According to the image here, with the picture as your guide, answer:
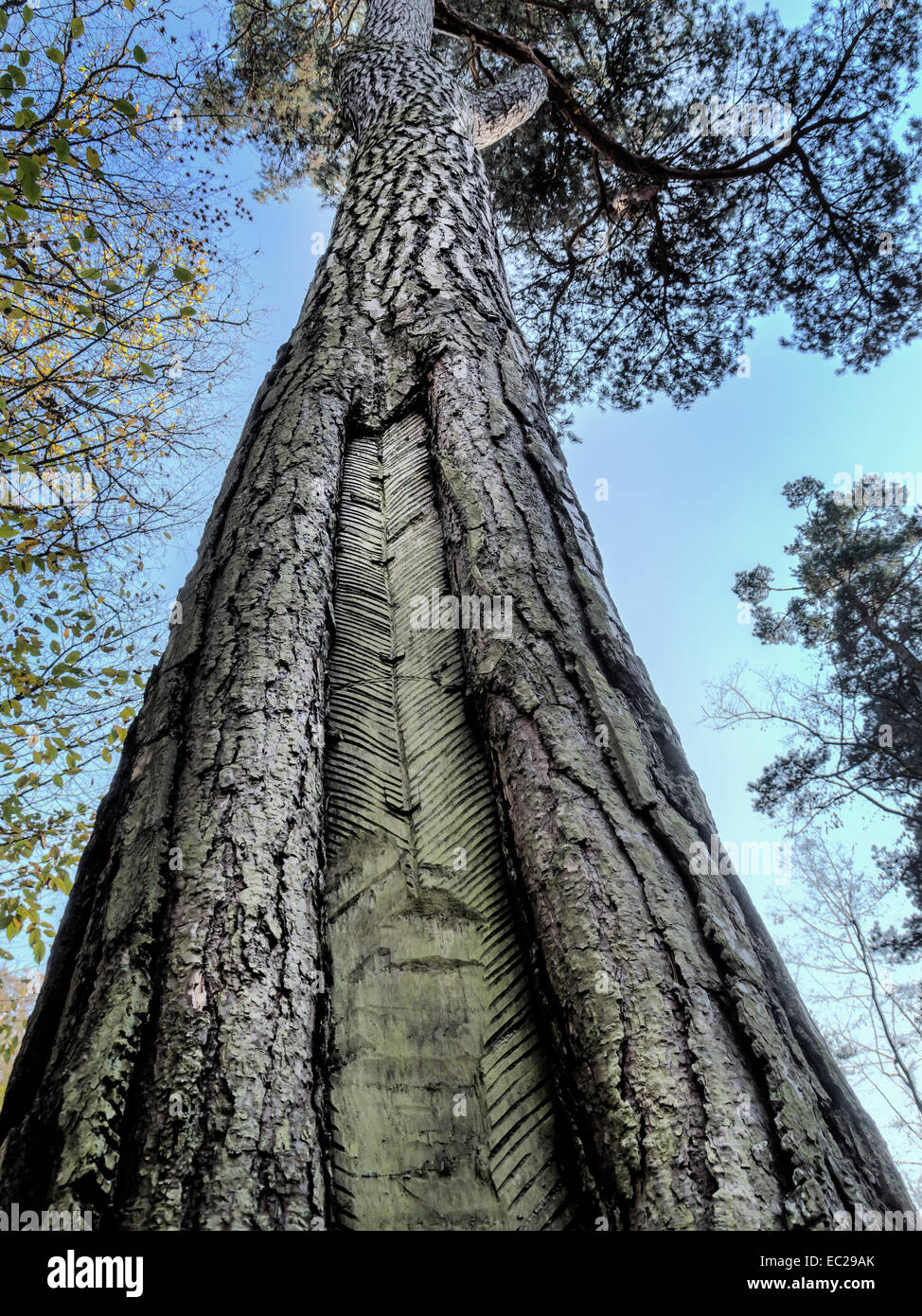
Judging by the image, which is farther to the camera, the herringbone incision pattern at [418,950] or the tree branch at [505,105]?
the tree branch at [505,105]

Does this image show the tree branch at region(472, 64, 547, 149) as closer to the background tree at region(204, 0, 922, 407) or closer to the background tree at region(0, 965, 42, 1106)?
the background tree at region(204, 0, 922, 407)

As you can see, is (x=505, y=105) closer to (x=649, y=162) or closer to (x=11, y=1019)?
(x=649, y=162)

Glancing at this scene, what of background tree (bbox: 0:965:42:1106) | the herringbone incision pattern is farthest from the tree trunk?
background tree (bbox: 0:965:42:1106)

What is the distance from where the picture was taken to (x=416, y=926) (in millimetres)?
1236

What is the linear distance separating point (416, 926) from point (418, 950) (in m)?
0.04

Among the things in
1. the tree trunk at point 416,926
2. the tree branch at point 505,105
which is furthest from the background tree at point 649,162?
the tree trunk at point 416,926

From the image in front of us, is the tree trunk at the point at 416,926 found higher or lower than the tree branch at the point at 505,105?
lower

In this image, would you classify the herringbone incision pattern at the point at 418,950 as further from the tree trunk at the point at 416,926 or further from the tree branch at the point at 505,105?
the tree branch at the point at 505,105

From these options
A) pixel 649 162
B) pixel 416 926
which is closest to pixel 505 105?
pixel 649 162

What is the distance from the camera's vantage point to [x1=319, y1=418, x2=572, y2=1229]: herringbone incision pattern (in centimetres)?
98

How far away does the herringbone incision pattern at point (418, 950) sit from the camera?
3.23 feet
